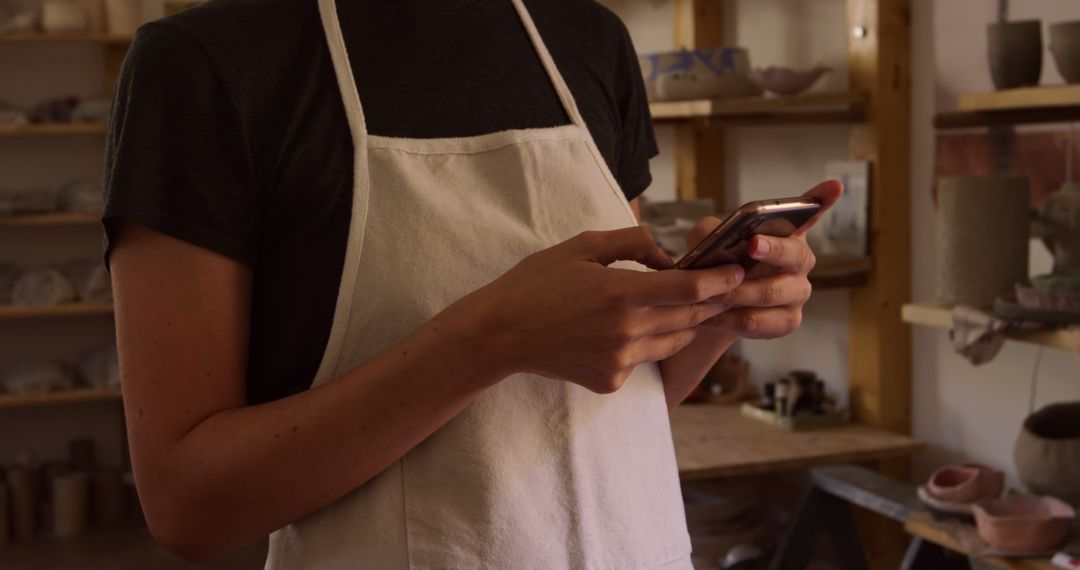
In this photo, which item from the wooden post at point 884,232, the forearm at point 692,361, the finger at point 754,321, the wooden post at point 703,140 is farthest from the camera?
the wooden post at point 703,140

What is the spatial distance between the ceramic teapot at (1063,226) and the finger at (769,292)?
1214 mm

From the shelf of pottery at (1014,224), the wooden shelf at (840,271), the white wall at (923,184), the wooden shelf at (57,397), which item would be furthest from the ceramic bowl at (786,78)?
the wooden shelf at (57,397)

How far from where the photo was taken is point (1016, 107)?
1905mm

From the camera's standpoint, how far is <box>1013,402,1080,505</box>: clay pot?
1955 mm

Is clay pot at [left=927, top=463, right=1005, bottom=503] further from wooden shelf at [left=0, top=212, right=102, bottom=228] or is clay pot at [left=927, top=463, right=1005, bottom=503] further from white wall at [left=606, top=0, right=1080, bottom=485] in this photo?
wooden shelf at [left=0, top=212, right=102, bottom=228]

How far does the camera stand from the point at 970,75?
242cm

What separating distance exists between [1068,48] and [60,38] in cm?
385

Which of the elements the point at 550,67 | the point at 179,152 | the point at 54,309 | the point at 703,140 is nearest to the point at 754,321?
the point at 550,67

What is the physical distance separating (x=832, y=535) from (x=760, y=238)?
72.8 inches

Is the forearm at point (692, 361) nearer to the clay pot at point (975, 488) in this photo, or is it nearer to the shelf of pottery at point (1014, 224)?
the shelf of pottery at point (1014, 224)

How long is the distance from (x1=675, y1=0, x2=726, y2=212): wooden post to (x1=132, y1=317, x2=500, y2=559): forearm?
2577 mm

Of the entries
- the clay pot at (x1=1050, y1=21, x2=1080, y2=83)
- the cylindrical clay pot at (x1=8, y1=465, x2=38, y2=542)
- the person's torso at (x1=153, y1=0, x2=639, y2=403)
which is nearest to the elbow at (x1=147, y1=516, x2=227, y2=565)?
the person's torso at (x1=153, y1=0, x2=639, y2=403)

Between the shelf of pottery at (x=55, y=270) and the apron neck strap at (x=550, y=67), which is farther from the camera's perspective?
the shelf of pottery at (x=55, y=270)

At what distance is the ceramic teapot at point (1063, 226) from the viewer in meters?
1.96
